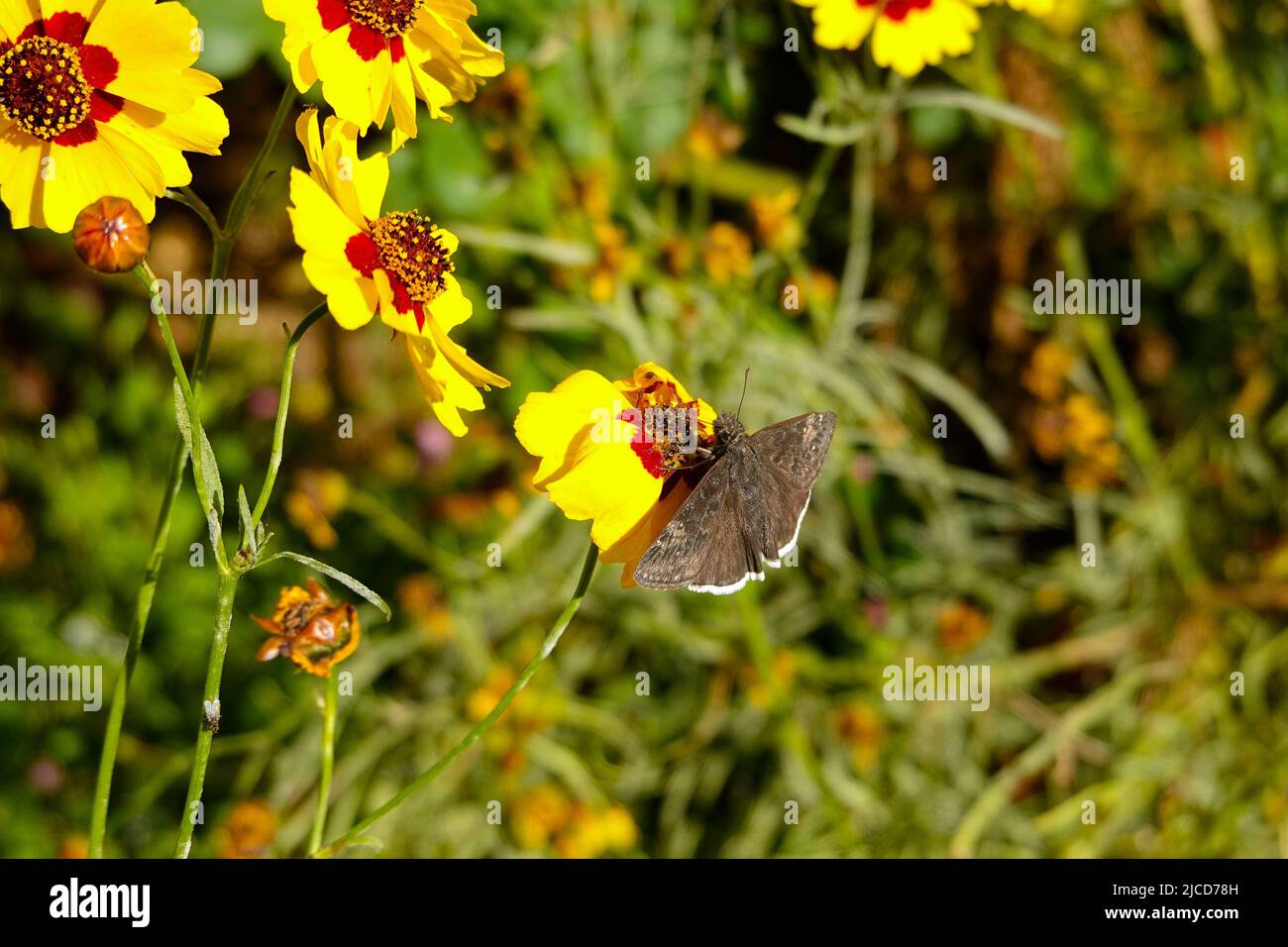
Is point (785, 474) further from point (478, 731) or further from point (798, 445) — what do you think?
point (478, 731)

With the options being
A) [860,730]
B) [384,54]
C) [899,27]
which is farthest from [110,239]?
[860,730]

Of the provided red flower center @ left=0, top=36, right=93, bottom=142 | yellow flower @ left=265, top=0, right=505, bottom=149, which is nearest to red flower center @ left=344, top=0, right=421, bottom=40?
yellow flower @ left=265, top=0, right=505, bottom=149

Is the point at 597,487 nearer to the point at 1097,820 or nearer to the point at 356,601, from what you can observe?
the point at 356,601
